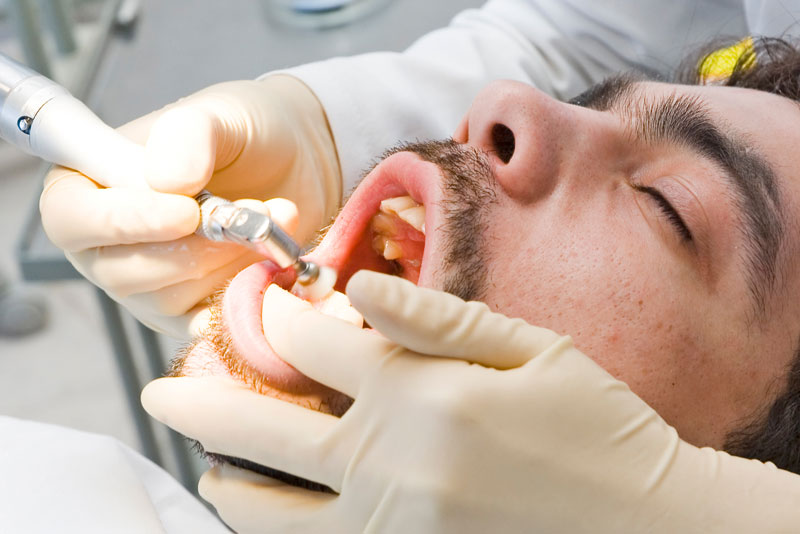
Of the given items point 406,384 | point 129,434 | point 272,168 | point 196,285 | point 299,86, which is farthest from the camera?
point 129,434

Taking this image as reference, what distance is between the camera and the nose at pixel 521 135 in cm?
92

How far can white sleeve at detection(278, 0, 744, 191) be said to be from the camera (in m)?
1.38

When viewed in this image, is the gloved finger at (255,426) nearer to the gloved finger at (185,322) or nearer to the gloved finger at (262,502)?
the gloved finger at (262,502)

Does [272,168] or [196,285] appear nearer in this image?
[196,285]

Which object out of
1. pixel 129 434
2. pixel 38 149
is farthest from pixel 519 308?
pixel 129 434

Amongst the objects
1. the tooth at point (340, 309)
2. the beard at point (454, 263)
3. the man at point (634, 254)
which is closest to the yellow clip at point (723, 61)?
the man at point (634, 254)

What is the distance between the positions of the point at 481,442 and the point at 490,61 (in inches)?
38.5

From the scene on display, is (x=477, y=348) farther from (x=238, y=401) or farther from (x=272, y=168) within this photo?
(x=272, y=168)

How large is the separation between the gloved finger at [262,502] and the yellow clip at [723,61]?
0.94 metres

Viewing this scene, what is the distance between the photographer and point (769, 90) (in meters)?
1.21

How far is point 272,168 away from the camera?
1.18 meters

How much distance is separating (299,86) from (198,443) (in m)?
0.67

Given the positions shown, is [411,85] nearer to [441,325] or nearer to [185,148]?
[185,148]

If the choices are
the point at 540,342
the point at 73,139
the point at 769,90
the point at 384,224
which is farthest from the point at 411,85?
the point at 540,342
